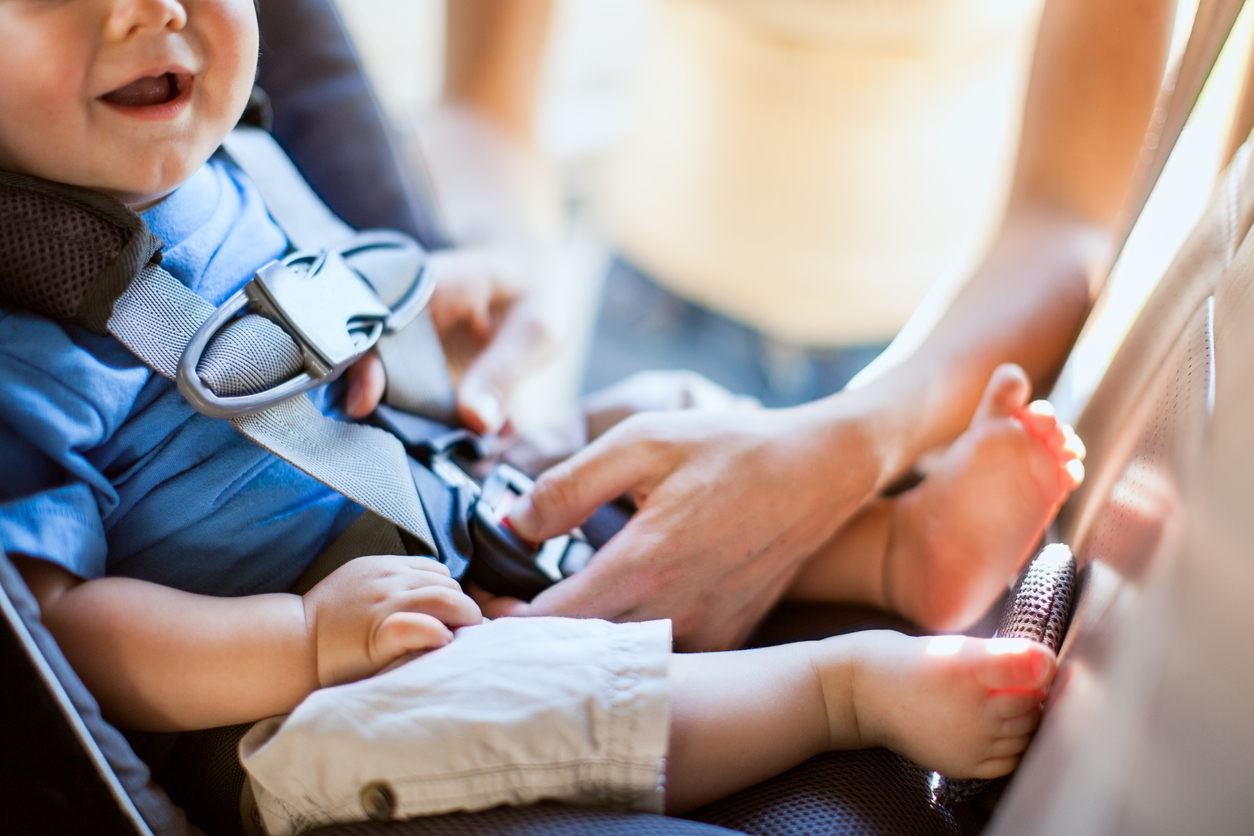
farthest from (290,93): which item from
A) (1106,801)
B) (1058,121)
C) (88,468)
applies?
(1106,801)

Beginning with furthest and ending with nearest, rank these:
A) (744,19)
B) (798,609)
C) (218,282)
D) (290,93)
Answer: (744,19), (290,93), (798,609), (218,282)

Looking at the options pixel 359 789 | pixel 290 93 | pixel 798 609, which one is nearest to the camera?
pixel 359 789

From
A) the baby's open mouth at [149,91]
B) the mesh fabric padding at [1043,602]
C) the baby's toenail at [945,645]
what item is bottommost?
the baby's toenail at [945,645]

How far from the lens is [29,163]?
57 centimetres

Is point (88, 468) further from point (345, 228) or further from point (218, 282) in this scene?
point (345, 228)

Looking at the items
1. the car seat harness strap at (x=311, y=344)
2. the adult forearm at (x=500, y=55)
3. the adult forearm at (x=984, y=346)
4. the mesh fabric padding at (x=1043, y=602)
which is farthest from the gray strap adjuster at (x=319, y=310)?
the adult forearm at (x=500, y=55)

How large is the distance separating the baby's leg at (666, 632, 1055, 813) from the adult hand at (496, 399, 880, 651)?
0.09 m

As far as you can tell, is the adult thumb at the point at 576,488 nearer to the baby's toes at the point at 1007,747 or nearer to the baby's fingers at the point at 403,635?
the baby's fingers at the point at 403,635

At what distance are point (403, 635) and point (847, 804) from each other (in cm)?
28

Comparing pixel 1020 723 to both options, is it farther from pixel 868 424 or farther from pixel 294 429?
pixel 294 429

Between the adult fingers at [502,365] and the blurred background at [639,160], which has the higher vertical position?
the blurred background at [639,160]

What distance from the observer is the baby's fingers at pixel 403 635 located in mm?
540

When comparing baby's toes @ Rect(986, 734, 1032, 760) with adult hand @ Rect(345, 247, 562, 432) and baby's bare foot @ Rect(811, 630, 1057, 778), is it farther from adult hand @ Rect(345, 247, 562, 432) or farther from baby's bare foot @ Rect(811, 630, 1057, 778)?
adult hand @ Rect(345, 247, 562, 432)

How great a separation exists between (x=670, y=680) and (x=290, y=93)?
2.25 feet
